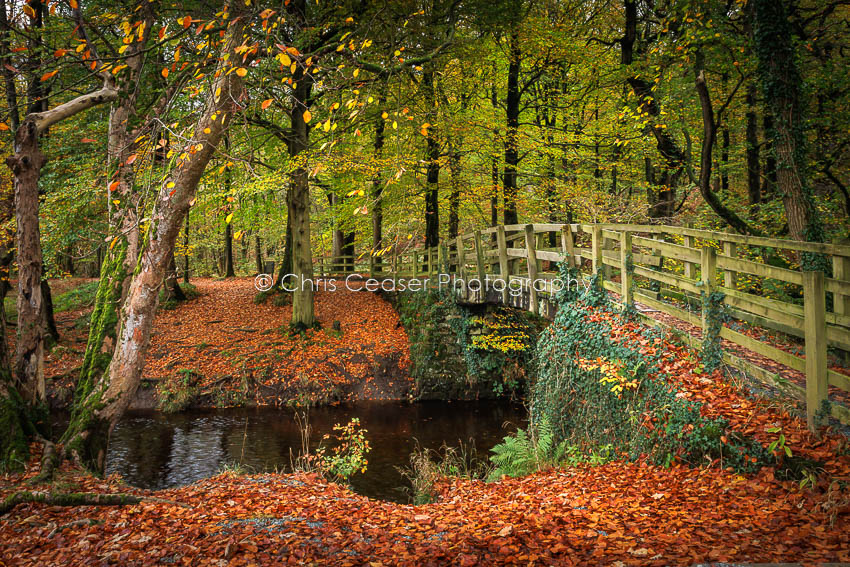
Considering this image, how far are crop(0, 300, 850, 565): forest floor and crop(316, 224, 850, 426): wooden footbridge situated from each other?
57 cm

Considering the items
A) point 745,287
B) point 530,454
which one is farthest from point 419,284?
point 530,454

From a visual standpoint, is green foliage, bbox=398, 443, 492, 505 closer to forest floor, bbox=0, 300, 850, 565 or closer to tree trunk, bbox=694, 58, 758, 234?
forest floor, bbox=0, 300, 850, 565

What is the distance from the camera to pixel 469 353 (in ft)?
50.5

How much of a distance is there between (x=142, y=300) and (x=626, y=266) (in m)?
6.62

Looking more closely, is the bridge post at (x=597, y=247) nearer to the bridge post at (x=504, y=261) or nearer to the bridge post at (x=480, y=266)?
the bridge post at (x=504, y=261)

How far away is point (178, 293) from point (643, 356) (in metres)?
18.6

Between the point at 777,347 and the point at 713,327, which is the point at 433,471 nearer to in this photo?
the point at 713,327

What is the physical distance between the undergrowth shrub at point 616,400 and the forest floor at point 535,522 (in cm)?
16

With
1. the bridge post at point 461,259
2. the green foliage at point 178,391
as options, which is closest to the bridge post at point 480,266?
the bridge post at point 461,259

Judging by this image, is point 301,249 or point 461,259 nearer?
point 461,259

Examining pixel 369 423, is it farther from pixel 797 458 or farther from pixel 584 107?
pixel 584 107

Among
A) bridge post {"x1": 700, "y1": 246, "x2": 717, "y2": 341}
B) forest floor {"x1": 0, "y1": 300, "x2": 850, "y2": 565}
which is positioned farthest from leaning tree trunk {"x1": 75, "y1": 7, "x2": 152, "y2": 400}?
bridge post {"x1": 700, "y1": 246, "x2": 717, "y2": 341}

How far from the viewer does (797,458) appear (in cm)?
443

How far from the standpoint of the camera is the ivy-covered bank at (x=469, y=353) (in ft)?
49.4
